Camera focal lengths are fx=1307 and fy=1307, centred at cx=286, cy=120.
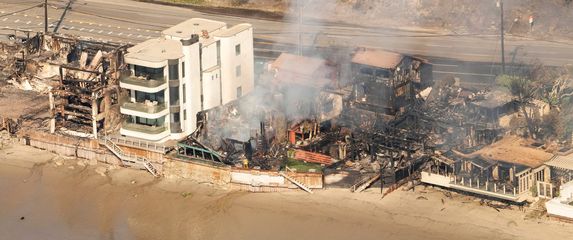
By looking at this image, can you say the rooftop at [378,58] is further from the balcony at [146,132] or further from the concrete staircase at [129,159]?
the concrete staircase at [129,159]

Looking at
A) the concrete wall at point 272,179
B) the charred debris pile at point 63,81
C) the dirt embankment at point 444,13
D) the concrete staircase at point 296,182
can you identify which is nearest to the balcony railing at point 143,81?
the charred debris pile at point 63,81

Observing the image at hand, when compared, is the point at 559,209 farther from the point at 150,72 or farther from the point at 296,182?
the point at 150,72

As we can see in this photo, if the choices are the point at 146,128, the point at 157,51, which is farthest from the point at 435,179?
the point at 157,51

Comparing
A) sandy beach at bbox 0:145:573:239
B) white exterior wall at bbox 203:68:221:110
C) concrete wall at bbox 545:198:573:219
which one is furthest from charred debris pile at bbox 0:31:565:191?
concrete wall at bbox 545:198:573:219

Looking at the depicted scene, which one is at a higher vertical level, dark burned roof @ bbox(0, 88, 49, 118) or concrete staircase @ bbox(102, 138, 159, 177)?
dark burned roof @ bbox(0, 88, 49, 118)

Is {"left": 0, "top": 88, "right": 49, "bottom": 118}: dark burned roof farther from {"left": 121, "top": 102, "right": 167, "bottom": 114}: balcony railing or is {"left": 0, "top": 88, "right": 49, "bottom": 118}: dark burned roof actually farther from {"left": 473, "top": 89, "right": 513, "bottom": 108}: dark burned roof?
{"left": 473, "top": 89, "right": 513, "bottom": 108}: dark burned roof
